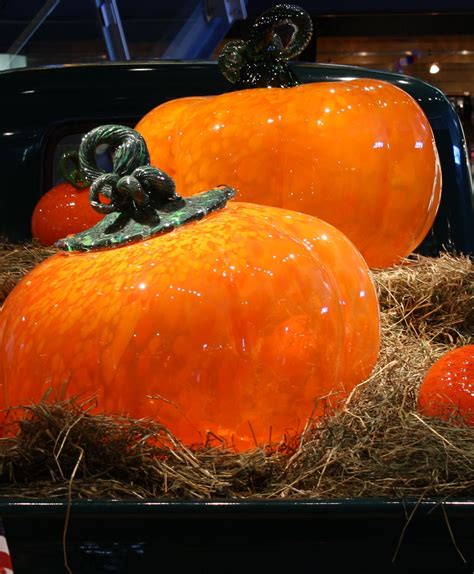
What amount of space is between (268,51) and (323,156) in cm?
25

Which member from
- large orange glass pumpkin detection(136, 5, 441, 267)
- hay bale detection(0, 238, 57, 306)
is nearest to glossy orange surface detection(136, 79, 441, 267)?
large orange glass pumpkin detection(136, 5, 441, 267)

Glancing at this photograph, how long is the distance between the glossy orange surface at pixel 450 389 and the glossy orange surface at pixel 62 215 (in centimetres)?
105

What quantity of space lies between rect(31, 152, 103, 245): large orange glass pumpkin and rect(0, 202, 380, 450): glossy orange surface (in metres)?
0.89

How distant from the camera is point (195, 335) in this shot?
3.29 ft

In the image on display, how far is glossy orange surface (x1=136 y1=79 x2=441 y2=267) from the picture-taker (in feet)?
5.12

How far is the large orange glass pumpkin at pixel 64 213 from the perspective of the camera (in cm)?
198

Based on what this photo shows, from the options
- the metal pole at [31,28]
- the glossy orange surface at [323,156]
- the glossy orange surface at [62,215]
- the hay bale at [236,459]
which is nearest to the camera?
the hay bale at [236,459]

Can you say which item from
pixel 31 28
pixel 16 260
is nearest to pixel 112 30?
pixel 31 28

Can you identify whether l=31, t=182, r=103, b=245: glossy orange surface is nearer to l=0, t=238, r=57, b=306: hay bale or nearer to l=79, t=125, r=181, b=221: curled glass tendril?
l=0, t=238, r=57, b=306: hay bale

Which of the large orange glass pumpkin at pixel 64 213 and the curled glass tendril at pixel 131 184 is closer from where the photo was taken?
the curled glass tendril at pixel 131 184

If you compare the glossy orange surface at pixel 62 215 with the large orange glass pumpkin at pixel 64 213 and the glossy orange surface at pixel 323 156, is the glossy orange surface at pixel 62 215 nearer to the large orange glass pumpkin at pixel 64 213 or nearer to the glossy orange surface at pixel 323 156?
the large orange glass pumpkin at pixel 64 213

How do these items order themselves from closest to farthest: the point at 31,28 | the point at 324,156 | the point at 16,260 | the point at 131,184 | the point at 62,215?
the point at 131,184 → the point at 324,156 → the point at 16,260 → the point at 62,215 → the point at 31,28

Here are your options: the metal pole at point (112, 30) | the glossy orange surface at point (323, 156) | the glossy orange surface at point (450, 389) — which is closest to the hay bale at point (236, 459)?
the glossy orange surface at point (450, 389)

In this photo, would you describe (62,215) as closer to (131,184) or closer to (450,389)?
(131,184)
